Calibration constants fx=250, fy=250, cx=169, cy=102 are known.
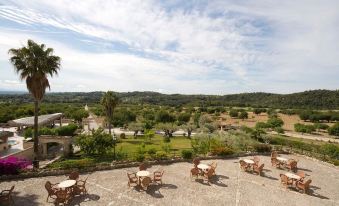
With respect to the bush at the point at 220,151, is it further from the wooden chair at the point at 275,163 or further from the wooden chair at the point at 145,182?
the wooden chair at the point at 145,182

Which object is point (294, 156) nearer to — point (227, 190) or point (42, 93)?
point (227, 190)

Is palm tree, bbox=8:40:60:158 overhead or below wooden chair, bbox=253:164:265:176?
overhead

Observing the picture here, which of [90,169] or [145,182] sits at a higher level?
[145,182]

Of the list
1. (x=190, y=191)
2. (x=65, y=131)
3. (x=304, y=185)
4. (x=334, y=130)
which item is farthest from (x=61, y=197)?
(x=334, y=130)

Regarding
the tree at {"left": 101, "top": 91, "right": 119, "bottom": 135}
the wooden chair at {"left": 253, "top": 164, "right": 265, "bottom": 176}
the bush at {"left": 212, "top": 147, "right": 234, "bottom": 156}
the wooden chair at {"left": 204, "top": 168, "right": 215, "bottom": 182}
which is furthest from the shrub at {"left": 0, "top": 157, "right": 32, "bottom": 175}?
the tree at {"left": 101, "top": 91, "right": 119, "bottom": 135}

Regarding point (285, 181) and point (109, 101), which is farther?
point (109, 101)

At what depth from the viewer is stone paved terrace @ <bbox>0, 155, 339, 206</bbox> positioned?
41.8ft

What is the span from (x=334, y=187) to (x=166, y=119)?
65.3 m

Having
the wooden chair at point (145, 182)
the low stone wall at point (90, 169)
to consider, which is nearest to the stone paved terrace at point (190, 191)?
the wooden chair at point (145, 182)

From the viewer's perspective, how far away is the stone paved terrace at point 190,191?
41.8ft

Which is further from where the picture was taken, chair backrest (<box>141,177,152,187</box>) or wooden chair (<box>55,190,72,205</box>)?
chair backrest (<box>141,177,152,187</box>)

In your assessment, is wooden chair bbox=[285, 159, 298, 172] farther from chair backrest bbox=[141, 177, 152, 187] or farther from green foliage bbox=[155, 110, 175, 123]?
green foliage bbox=[155, 110, 175, 123]

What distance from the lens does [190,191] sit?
1416 cm

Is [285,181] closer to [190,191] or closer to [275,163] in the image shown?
[275,163]
